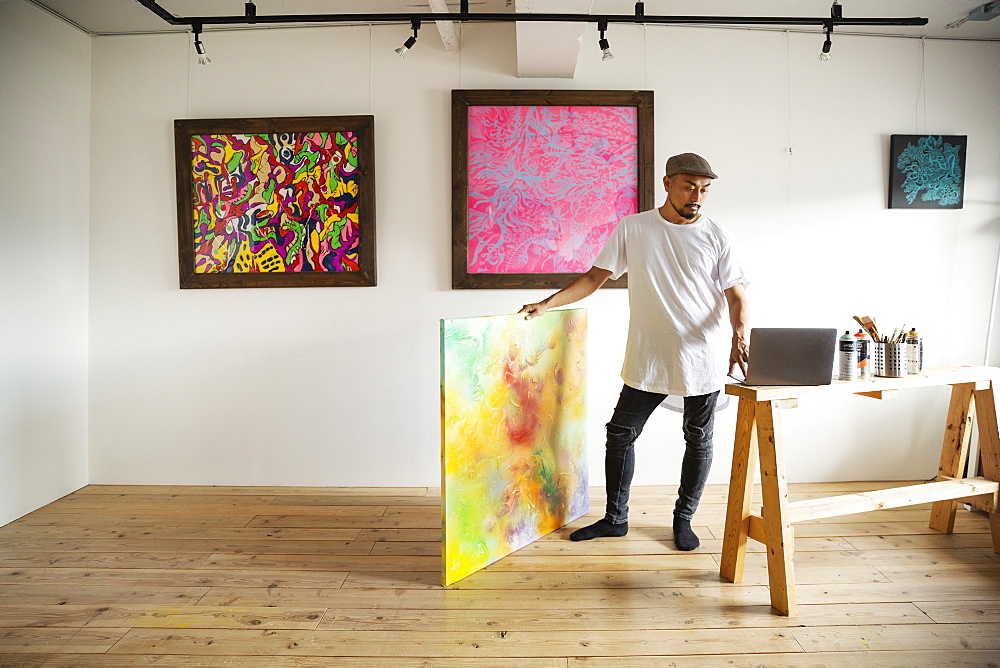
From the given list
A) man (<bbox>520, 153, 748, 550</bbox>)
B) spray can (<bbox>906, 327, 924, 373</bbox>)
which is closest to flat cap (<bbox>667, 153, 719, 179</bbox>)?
man (<bbox>520, 153, 748, 550</bbox>)

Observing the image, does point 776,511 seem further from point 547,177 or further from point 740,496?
point 547,177

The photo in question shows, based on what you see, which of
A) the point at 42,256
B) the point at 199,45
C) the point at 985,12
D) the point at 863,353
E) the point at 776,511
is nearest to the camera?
the point at 776,511

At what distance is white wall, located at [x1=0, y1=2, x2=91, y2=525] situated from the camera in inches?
123

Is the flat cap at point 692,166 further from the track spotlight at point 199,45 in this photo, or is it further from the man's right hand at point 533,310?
the track spotlight at point 199,45

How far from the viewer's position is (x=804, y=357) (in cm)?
232

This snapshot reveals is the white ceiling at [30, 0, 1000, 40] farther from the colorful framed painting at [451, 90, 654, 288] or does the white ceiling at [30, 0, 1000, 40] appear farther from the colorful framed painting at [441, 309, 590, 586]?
the colorful framed painting at [441, 309, 590, 586]

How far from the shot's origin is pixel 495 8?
133 inches

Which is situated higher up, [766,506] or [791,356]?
[791,356]

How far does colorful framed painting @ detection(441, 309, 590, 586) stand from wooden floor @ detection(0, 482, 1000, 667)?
0.44 ft

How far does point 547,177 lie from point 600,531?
1868 millimetres

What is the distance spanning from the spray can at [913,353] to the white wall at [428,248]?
43.3 inches

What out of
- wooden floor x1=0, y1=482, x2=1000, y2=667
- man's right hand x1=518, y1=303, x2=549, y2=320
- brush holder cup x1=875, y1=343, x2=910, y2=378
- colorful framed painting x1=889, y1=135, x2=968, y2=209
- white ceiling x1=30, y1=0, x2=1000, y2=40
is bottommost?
wooden floor x1=0, y1=482, x2=1000, y2=667

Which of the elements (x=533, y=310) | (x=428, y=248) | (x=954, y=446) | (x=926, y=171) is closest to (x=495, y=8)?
(x=428, y=248)

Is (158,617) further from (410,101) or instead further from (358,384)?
(410,101)
